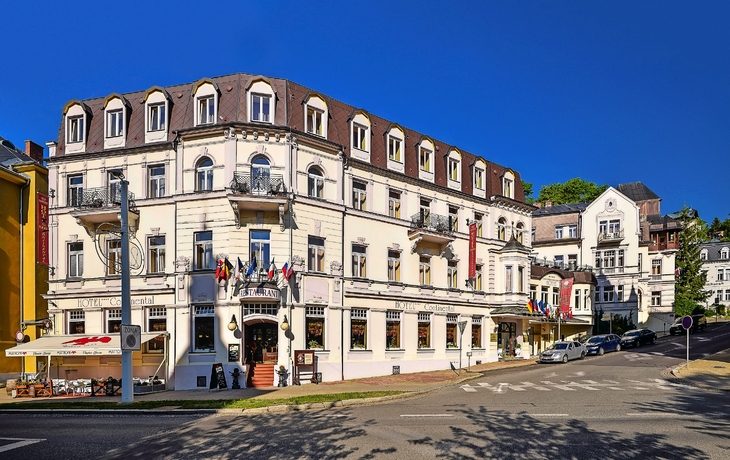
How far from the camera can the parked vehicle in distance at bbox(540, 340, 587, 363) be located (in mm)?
38531

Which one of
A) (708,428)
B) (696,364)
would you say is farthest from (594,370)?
(708,428)

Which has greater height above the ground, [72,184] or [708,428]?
[72,184]

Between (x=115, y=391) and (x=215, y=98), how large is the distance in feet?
46.3

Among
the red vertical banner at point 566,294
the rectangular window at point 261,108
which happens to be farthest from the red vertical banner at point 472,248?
the rectangular window at point 261,108

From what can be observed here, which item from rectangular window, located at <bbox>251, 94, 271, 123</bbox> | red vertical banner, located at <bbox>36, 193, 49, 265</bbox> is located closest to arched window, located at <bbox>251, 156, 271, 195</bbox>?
rectangular window, located at <bbox>251, 94, 271, 123</bbox>

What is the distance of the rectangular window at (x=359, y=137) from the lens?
32875 millimetres

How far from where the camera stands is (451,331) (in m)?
38.0

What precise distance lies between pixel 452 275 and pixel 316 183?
12.2m

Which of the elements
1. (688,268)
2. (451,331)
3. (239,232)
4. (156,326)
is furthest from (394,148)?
(688,268)

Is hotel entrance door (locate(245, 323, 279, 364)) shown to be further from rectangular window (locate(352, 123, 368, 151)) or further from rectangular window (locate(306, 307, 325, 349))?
rectangular window (locate(352, 123, 368, 151))

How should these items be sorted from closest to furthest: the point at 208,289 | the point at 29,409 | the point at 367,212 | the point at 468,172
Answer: the point at 29,409, the point at 208,289, the point at 367,212, the point at 468,172

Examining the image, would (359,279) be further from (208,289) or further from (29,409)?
(29,409)

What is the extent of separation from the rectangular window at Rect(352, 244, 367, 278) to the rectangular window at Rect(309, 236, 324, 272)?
237 cm

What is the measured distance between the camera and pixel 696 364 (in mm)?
32531
